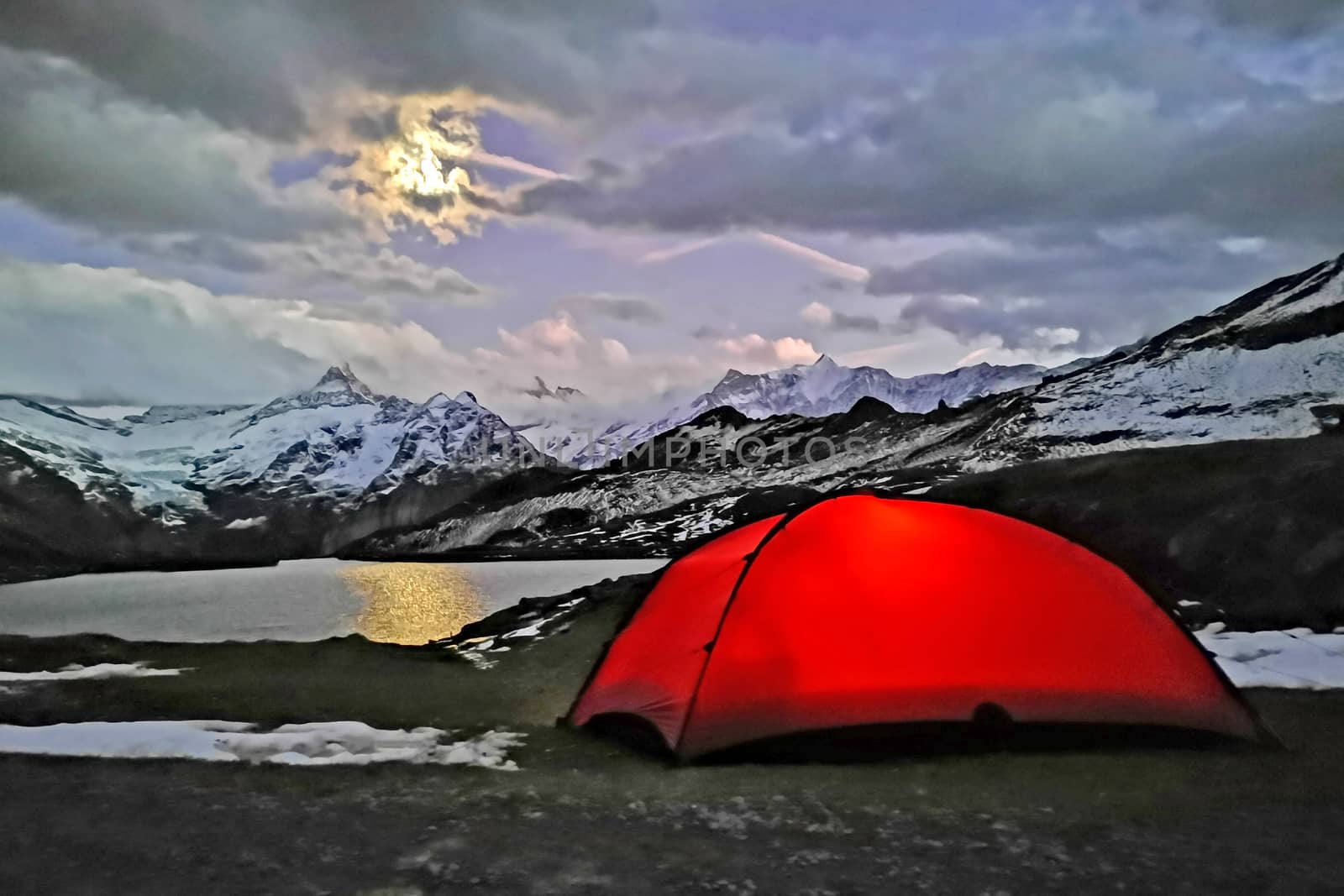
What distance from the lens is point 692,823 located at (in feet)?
29.2

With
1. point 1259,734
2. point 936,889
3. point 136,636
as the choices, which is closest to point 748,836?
point 936,889

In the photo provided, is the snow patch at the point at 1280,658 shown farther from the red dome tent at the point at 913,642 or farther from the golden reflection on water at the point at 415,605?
the golden reflection on water at the point at 415,605

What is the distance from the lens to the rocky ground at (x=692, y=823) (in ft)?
24.3

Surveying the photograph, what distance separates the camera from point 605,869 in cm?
766

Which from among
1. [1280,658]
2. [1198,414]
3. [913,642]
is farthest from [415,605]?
[1198,414]

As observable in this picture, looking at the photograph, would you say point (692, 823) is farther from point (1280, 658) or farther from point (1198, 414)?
point (1198, 414)

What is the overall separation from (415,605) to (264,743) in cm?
3801

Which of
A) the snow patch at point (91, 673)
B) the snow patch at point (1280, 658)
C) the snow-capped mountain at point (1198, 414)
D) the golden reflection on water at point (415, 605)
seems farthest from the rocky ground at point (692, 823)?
the snow-capped mountain at point (1198, 414)

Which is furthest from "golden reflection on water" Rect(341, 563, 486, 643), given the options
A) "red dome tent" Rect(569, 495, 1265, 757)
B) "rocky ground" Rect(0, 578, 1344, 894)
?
"red dome tent" Rect(569, 495, 1265, 757)

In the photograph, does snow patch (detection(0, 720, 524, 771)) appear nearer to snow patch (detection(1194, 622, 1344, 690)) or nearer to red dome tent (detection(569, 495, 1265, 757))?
red dome tent (detection(569, 495, 1265, 757))

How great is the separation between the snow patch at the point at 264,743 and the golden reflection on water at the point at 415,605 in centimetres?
1765

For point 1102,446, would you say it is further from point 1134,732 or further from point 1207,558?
point 1134,732

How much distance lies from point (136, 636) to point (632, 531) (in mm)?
135069

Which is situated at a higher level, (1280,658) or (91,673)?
(91,673)
